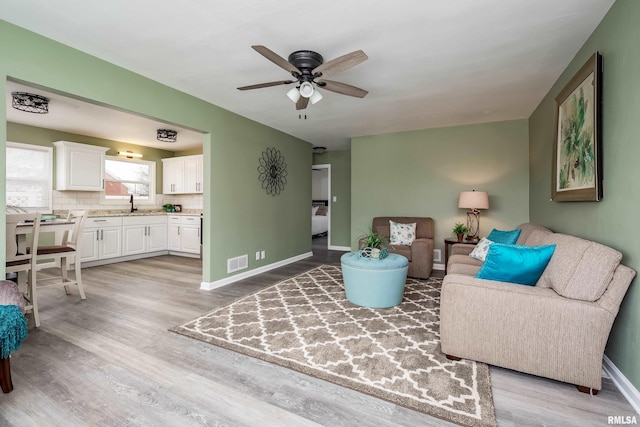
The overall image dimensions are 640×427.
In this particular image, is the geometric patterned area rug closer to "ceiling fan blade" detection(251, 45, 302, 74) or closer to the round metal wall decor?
the round metal wall decor

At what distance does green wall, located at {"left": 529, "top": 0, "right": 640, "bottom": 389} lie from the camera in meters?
1.70

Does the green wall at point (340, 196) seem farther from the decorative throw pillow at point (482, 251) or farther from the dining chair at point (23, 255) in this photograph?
the dining chair at point (23, 255)

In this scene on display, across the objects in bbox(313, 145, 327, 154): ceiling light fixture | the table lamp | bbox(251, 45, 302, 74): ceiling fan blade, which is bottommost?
the table lamp

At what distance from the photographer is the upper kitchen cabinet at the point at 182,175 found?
20.8 ft

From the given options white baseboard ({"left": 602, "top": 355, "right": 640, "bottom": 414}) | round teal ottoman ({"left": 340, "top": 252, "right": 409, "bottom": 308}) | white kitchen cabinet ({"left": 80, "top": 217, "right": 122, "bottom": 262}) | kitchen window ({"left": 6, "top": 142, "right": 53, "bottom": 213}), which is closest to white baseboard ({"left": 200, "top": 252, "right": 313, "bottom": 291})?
round teal ottoman ({"left": 340, "top": 252, "right": 409, "bottom": 308})

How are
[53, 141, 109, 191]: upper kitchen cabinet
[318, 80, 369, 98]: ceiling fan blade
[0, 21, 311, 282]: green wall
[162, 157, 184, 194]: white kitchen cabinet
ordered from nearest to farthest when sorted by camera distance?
1. [0, 21, 311, 282]: green wall
2. [318, 80, 369, 98]: ceiling fan blade
3. [53, 141, 109, 191]: upper kitchen cabinet
4. [162, 157, 184, 194]: white kitchen cabinet

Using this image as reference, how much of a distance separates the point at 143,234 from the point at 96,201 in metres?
1.04

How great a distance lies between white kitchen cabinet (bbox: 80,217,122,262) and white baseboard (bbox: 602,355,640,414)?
6.60 metres

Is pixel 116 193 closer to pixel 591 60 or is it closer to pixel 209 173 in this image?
pixel 209 173

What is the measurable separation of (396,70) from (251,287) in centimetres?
311

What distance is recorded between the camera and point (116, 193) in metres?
6.04

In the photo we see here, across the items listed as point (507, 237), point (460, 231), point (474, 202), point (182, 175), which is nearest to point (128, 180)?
point (182, 175)

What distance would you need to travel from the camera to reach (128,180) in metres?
6.23

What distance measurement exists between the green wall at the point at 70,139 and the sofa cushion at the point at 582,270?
698 cm
